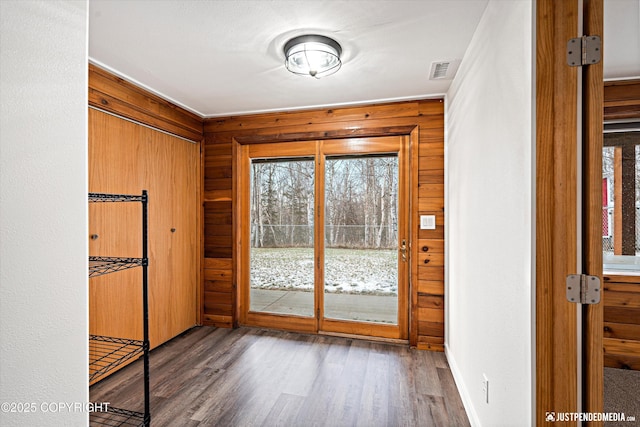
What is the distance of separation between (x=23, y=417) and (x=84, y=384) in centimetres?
18

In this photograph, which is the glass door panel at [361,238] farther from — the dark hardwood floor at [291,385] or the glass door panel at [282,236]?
the dark hardwood floor at [291,385]

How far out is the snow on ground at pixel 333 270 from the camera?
3385 mm

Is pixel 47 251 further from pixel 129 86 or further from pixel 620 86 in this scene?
pixel 620 86

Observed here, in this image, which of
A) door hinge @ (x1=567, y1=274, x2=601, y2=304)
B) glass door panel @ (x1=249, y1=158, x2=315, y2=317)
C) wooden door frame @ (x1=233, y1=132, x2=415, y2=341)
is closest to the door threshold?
wooden door frame @ (x1=233, y1=132, x2=415, y2=341)

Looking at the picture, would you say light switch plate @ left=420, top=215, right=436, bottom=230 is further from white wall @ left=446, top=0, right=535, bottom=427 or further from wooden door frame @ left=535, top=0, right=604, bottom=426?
wooden door frame @ left=535, top=0, right=604, bottom=426

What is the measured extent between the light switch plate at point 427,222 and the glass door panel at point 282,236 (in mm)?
1175

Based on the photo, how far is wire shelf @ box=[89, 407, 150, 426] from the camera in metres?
2.06

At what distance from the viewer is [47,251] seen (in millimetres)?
858

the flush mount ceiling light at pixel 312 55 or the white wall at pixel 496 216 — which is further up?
the flush mount ceiling light at pixel 312 55

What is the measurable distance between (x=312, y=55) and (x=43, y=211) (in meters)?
1.81

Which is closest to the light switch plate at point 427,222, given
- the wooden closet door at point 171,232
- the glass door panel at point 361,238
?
the glass door panel at point 361,238

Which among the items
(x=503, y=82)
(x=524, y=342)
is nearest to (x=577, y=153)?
(x=503, y=82)

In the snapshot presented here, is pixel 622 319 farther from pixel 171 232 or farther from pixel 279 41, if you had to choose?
pixel 171 232

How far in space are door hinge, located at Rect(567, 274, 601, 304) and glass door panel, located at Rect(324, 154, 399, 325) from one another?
222cm
